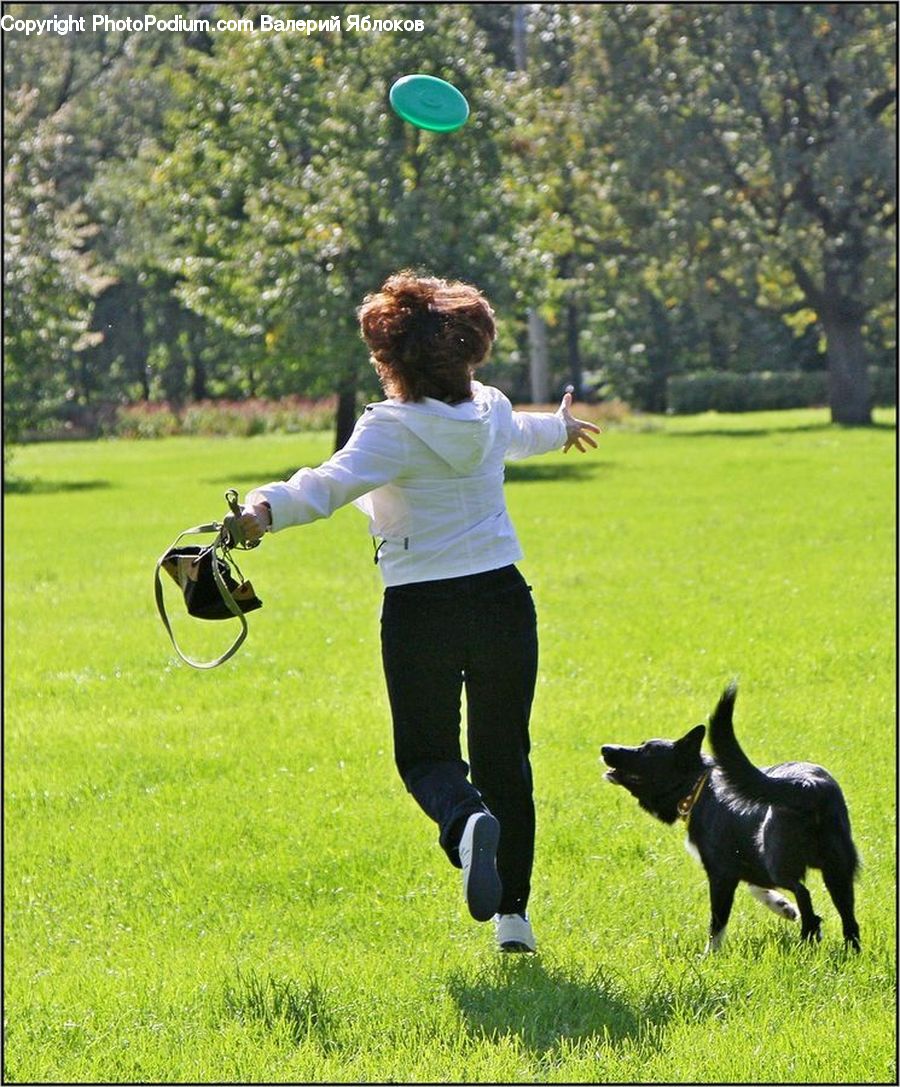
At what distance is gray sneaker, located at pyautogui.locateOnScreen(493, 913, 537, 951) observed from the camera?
5.60 m

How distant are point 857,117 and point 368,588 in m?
29.2

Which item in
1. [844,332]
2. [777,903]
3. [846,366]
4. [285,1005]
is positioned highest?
[844,332]

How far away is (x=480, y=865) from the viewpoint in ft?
16.4

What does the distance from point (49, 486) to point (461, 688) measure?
2875 centimetres

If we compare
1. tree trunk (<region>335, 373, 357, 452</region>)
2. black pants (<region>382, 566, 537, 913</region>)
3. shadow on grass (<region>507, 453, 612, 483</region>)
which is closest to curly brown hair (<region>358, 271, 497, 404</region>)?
black pants (<region>382, 566, 537, 913</region>)

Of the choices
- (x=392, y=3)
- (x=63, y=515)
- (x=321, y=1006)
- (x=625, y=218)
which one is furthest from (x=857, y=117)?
(x=321, y=1006)

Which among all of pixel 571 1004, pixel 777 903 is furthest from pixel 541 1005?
pixel 777 903

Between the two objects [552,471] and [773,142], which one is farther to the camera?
[773,142]

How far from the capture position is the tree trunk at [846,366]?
43.9 metres

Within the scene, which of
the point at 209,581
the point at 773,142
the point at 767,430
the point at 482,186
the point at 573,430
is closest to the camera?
the point at 209,581

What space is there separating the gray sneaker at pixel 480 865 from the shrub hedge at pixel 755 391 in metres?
51.4

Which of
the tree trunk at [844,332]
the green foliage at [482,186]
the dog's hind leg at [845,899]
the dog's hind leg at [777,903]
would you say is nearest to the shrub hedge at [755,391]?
the green foliage at [482,186]

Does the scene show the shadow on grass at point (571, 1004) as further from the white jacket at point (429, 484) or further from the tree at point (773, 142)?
the tree at point (773, 142)

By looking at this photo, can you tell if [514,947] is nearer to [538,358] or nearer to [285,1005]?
[285,1005]
